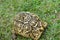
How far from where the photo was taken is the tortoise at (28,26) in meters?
4.33

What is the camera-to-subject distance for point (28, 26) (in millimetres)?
4355

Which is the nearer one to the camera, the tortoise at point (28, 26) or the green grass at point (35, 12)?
the tortoise at point (28, 26)

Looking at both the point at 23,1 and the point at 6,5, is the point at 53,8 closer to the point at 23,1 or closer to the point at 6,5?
the point at 23,1

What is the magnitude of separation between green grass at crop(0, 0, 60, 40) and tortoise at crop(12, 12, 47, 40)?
138 millimetres

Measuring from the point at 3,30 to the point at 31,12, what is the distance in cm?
79

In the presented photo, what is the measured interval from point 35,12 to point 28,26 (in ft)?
2.31

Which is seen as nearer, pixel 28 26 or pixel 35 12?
pixel 28 26

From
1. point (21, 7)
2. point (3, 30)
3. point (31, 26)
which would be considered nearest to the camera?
point (31, 26)

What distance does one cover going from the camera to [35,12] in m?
4.96

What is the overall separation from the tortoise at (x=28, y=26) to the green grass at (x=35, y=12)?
138mm

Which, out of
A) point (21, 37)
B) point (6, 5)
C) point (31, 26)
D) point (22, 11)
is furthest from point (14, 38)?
point (6, 5)

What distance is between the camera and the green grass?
4500 millimetres

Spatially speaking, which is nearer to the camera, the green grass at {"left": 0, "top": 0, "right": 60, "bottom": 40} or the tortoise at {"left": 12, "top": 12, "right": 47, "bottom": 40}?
the tortoise at {"left": 12, "top": 12, "right": 47, "bottom": 40}

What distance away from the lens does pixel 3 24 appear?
189 inches
